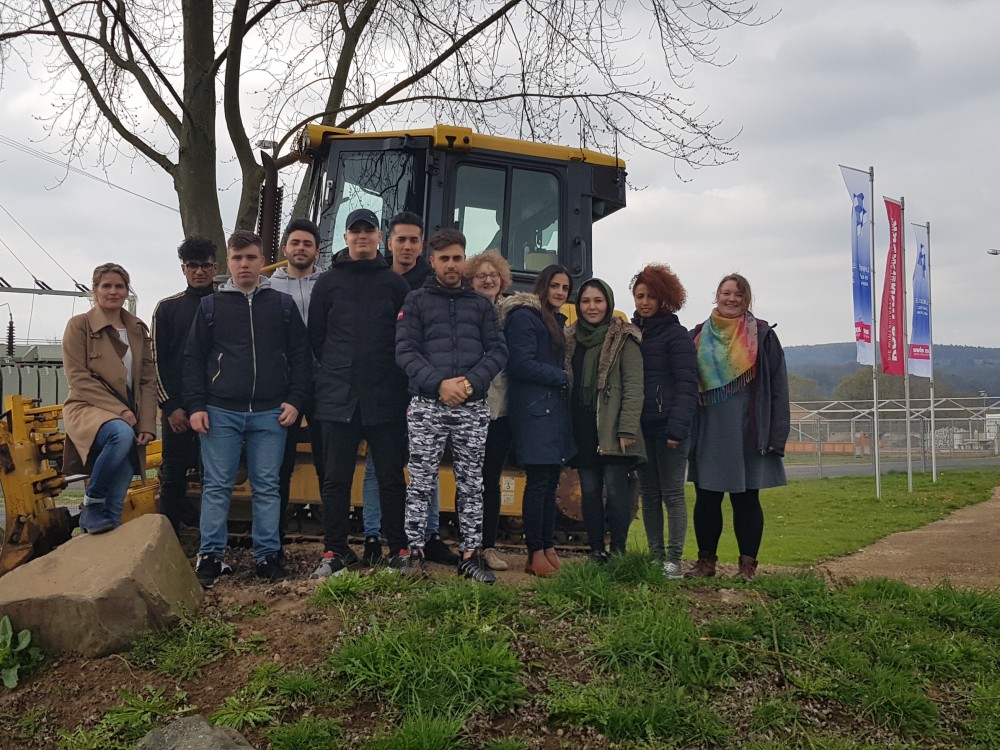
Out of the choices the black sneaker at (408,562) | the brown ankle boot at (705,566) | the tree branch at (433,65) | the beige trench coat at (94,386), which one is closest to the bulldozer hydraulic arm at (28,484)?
the beige trench coat at (94,386)

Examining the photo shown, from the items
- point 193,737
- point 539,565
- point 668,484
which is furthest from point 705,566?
point 193,737

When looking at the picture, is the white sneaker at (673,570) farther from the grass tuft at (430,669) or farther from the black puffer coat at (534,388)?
the grass tuft at (430,669)

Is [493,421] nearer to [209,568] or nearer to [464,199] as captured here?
[209,568]

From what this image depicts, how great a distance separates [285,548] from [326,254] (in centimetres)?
219

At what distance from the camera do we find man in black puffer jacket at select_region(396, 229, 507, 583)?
201 inches

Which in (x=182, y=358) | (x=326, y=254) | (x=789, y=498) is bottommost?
(x=789, y=498)

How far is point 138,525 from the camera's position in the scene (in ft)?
16.1

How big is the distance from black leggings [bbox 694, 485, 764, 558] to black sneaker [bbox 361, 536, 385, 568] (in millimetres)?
1882

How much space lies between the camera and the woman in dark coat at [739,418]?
5.52 metres

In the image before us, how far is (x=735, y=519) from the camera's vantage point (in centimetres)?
573

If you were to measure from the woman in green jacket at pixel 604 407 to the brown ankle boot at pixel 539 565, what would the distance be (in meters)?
0.26

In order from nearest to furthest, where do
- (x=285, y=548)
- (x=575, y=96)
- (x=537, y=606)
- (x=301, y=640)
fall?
1. (x=301, y=640)
2. (x=537, y=606)
3. (x=285, y=548)
4. (x=575, y=96)

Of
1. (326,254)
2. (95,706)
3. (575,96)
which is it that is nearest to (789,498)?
(575,96)

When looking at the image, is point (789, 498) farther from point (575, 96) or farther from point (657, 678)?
point (657, 678)
